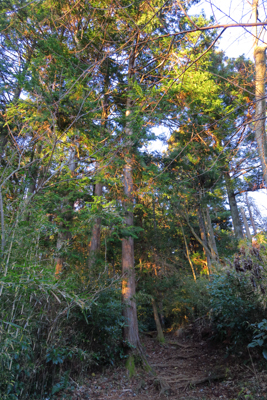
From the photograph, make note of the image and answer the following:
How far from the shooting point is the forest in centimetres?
266

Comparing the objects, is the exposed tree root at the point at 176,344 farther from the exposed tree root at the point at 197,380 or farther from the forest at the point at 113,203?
the exposed tree root at the point at 197,380

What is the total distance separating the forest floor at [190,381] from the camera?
3906 millimetres

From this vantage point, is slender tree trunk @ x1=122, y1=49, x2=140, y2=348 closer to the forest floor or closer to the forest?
the forest

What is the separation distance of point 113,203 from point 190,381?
12.5 ft

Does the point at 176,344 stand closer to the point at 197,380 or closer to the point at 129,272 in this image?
the point at 129,272

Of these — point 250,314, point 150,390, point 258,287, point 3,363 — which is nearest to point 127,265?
point 150,390

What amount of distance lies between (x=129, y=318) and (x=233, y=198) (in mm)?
6835

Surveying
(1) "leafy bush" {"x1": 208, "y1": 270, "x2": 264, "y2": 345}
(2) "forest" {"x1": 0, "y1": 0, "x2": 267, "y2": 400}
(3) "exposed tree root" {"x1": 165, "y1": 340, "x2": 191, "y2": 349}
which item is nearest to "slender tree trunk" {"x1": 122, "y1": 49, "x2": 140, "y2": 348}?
(2) "forest" {"x1": 0, "y1": 0, "x2": 267, "y2": 400}

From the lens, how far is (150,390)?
197 inches

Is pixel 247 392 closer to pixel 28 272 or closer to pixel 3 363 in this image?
pixel 3 363

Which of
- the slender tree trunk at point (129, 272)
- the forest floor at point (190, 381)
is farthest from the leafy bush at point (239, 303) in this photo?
the slender tree trunk at point (129, 272)

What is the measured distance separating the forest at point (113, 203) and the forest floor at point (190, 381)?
3cm

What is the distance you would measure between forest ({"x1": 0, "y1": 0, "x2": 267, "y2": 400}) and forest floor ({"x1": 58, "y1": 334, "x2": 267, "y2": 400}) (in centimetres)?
3

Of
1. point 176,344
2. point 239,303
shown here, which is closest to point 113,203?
point 239,303
